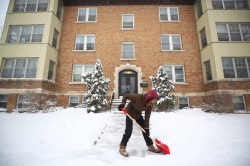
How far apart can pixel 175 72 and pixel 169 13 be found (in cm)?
693

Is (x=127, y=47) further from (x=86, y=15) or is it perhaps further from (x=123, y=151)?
(x=123, y=151)

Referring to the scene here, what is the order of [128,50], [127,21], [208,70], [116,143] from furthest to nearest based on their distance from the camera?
1. [127,21]
2. [128,50]
3. [208,70]
4. [116,143]

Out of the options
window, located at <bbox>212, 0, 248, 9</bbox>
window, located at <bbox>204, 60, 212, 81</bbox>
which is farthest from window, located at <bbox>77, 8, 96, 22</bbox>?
window, located at <bbox>204, 60, 212, 81</bbox>

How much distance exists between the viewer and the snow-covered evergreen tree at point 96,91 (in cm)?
1272

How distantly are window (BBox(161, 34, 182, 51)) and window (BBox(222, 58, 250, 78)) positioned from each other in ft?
15.6

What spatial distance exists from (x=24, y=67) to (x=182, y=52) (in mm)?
15611

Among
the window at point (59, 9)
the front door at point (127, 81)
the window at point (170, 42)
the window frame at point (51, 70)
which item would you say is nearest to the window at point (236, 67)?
the window at point (170, 42)

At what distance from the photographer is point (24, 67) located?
51.4 feet

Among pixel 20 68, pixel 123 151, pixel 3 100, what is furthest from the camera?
pixel 20 68

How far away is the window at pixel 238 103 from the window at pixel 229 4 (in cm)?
889

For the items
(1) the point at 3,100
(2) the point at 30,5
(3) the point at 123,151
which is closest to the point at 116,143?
(3) the point at 123,151

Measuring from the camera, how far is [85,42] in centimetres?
1816

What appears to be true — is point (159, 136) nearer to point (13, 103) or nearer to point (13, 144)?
point (13, 144)

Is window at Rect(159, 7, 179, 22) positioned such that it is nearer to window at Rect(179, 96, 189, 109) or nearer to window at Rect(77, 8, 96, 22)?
window at Rect(77, 8, 96, 22)
